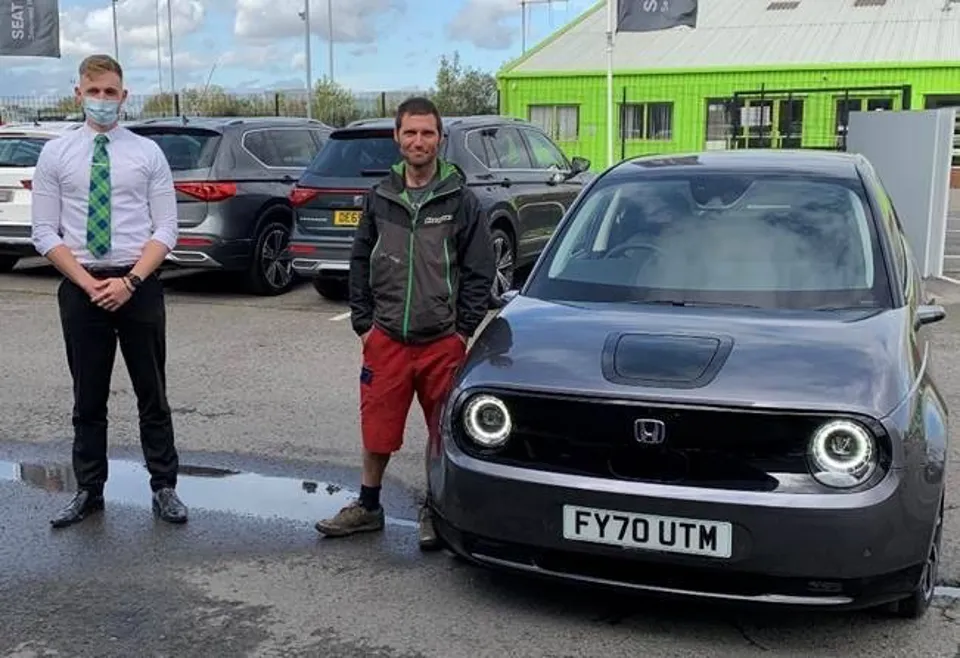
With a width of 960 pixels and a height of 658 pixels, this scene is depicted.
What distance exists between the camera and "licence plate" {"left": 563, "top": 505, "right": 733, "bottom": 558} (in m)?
3.28

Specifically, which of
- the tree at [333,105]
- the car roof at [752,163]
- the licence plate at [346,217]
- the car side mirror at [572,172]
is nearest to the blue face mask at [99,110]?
the car roof at [752,163]

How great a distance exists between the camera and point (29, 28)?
1970 cm

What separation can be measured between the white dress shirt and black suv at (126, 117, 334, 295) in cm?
581

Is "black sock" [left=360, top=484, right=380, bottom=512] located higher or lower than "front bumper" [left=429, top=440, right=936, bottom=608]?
lower

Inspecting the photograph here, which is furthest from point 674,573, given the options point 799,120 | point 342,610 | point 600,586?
point 799,120

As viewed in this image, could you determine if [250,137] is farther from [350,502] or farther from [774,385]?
[774,385]

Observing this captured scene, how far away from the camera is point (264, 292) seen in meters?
10.9

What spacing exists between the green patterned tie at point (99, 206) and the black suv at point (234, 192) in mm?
5911

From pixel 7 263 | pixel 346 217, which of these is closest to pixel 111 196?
pixel 346 217

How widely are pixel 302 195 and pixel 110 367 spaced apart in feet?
17.7

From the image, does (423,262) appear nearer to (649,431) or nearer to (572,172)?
(649,431)

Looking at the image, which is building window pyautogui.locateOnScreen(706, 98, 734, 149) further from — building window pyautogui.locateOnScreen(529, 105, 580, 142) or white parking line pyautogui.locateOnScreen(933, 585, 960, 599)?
white parking line pyautogui.locateOnScreen(933, 585, 960, 599)

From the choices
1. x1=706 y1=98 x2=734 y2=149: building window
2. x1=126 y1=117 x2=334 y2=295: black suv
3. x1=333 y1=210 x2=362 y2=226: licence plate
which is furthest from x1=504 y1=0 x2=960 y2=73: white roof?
x1=333 y1=210 x2=362 y2=226: licence plate

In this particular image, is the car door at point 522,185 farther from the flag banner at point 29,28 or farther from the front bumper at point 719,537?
the flag banner at point 29,28
